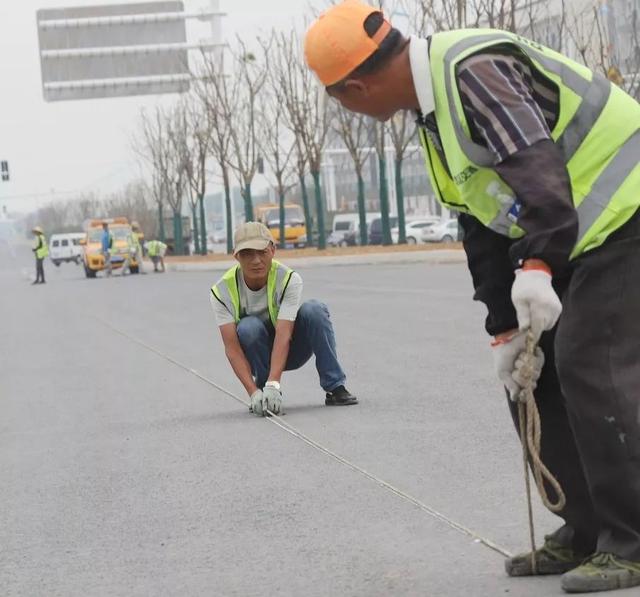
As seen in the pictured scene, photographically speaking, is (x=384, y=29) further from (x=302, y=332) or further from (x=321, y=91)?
(x=302, y=332)

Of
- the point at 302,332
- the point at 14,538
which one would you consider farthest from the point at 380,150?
the point at 14,538

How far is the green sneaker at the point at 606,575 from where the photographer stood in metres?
4.23

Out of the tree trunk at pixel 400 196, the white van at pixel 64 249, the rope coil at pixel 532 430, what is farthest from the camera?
the white van at pixel 64 249

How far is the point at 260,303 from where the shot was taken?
9352 millimetres

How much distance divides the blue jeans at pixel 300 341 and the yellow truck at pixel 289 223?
5649 centimetres

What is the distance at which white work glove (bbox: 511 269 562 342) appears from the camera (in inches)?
153

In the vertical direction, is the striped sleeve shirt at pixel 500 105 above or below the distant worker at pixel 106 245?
above

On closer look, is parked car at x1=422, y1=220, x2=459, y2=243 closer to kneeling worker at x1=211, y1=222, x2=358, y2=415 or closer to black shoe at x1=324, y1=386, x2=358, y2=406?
black shoe at x1=324, y1=386, x2=358, y2=406

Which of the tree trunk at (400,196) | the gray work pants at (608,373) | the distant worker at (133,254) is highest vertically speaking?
the gray work pants at (608,373)

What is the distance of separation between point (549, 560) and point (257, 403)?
496cm

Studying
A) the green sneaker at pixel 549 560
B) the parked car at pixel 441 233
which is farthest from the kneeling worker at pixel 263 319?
the parked car at pixel 441 233

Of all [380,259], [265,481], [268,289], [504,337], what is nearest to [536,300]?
[504,337]

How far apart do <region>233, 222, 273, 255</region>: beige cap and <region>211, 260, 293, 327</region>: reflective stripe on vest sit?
0.25 meters

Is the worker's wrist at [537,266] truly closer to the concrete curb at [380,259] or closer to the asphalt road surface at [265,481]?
the asphalt road surface at [265,481]
